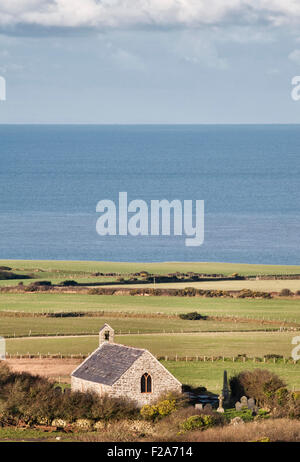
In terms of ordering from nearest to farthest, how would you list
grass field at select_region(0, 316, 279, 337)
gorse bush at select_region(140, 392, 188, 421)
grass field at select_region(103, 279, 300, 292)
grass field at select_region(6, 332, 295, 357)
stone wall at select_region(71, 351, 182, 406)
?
gorse bush at select_region(140, 392, 188, 421) → stone wall at select_region(71, 351, 182, 406) → grass field at select_region(6, 332, 295, 357) → grass field at select_region(0, 316, 279, 337) → grass field at select_region(103, 279, 300, 292)

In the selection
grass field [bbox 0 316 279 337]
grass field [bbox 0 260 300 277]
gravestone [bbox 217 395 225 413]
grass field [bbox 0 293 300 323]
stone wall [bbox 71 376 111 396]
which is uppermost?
grass field [bbox 0 260 300 277]

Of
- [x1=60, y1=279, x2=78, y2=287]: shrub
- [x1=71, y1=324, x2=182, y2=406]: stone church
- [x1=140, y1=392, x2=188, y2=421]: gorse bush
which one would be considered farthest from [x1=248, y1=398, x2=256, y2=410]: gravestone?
[x1=60, y1=279, x2=78, y2=287]: shrub

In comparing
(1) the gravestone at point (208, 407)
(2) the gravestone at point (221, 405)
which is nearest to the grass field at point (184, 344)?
(2) the gravestone at point (221, 405)

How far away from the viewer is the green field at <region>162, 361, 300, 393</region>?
56375 millimetres

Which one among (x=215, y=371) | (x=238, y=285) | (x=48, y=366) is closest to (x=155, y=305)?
(x=238, y=285)

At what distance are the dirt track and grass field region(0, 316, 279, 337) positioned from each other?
9.95 m

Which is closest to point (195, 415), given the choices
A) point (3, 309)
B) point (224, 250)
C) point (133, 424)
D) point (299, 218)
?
point (133, 424)

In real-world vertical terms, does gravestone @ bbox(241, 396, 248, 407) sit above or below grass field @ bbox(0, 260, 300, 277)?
below

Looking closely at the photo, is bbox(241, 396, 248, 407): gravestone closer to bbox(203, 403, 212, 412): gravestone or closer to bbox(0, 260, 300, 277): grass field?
bbox(203, 403, 212, 412): gravestone

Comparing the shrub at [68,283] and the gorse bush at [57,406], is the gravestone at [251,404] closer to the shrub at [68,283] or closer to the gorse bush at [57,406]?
the gorse bush at [57,406]

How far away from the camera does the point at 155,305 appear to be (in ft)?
281

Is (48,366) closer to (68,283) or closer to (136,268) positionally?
(68,283)

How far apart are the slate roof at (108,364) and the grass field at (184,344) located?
555 inches
